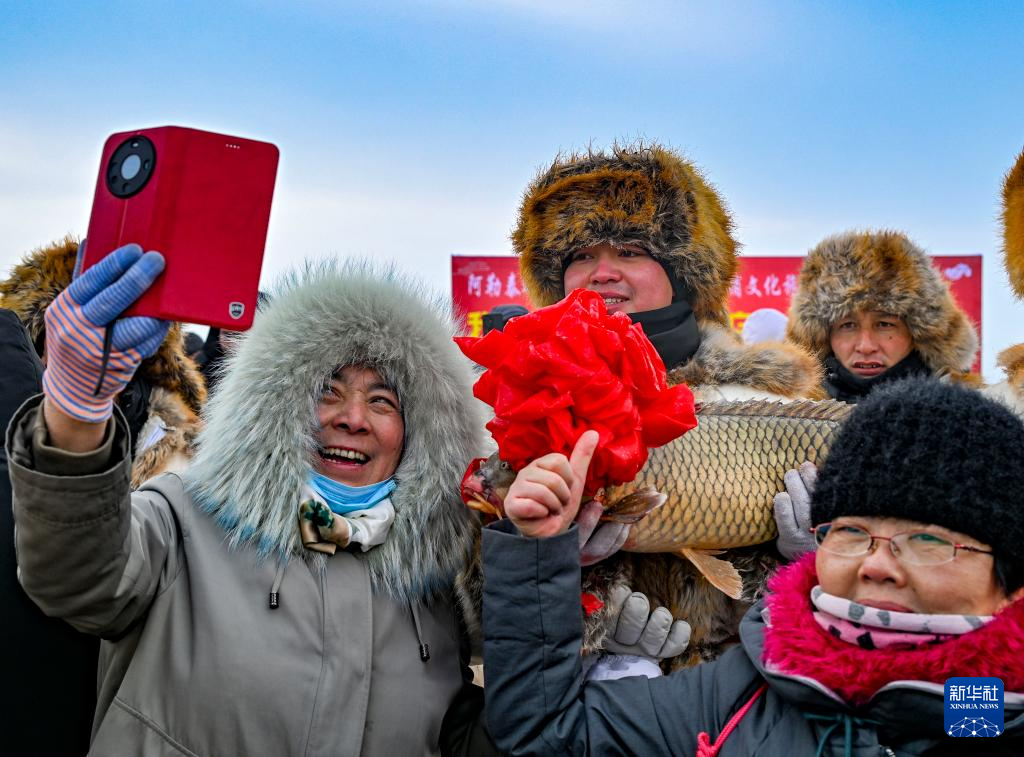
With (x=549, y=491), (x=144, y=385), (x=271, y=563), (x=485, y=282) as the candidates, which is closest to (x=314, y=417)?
(x=271, y=563)

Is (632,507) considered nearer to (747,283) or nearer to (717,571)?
(717,571)

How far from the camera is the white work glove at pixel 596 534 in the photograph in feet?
6.11

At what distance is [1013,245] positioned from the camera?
125 inches

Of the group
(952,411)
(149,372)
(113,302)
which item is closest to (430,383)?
(113,302)

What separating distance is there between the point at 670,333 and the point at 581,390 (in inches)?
34.6

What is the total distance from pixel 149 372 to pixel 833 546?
11.5 ft

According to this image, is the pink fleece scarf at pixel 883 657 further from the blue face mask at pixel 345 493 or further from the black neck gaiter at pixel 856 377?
the black neck gaiter at pixel 856 377

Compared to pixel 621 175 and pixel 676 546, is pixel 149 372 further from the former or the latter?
pixel 676 546

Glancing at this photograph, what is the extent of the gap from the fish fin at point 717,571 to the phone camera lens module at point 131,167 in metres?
1.38

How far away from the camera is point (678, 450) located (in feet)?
6.88

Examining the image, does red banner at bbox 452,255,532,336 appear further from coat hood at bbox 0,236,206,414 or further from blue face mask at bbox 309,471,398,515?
blue face mask at bbox 309,471,398,515

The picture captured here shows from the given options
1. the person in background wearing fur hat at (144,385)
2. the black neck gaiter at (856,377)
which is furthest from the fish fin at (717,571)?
the person in background wearing fur hat at (144,385)

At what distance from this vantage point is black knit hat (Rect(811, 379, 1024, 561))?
1.51 meters

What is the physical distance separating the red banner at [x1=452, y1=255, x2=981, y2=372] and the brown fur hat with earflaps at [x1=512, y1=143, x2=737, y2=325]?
6820 millimetres
